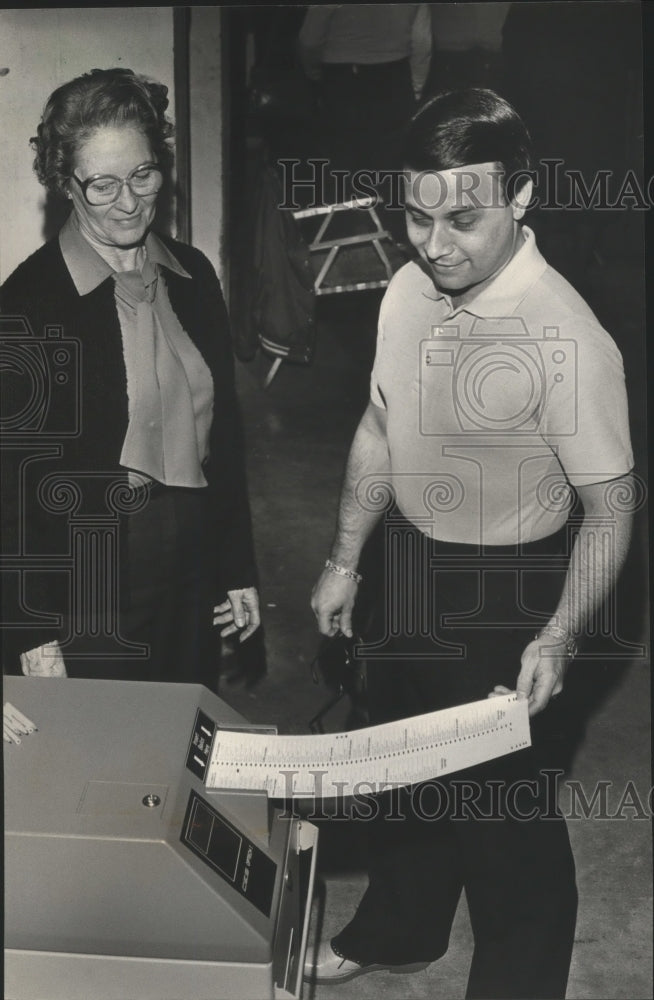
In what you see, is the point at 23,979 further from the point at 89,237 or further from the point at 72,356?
the point at 89,237

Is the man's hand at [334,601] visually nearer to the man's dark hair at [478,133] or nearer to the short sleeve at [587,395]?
the short sleeve at [587,395]

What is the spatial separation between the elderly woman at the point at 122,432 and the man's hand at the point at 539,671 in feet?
1.86

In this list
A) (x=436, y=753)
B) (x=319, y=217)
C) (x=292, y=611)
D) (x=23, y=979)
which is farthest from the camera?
(x=292, y=611)

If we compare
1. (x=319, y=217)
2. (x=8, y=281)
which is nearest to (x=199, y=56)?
(x=319, y=217)

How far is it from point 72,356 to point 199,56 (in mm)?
611

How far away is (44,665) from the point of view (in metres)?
2.57

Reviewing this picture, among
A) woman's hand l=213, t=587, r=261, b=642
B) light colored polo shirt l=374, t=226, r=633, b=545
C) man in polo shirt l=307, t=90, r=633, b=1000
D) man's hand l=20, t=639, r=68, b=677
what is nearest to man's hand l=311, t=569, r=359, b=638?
man in polo shirt l=307, t=90, r=633, b=1000

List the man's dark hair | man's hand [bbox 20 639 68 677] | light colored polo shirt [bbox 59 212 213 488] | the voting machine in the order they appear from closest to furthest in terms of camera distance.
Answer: the voting machine
the man's dark hair
light colored polo shirt [bbox 59 212 213 488]
man's hand [bbox 20 639 68 677]

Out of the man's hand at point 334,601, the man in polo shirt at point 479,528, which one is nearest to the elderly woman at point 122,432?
the man's hand at point 334,601

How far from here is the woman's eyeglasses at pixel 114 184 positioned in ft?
7.70

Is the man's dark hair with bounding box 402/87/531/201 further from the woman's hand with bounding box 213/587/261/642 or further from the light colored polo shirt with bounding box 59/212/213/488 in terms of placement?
the woman's hand with bounding box 213/587/261/642

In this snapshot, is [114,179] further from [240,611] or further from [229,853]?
[229,853]

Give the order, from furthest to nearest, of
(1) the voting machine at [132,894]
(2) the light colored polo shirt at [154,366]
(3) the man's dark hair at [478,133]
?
(2) the light colored polo shirt at [154,366], (3) the man's dark hair at [478,133], (1) the voting machine at [132,894]

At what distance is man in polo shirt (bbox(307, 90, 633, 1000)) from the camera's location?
2.32 metres
